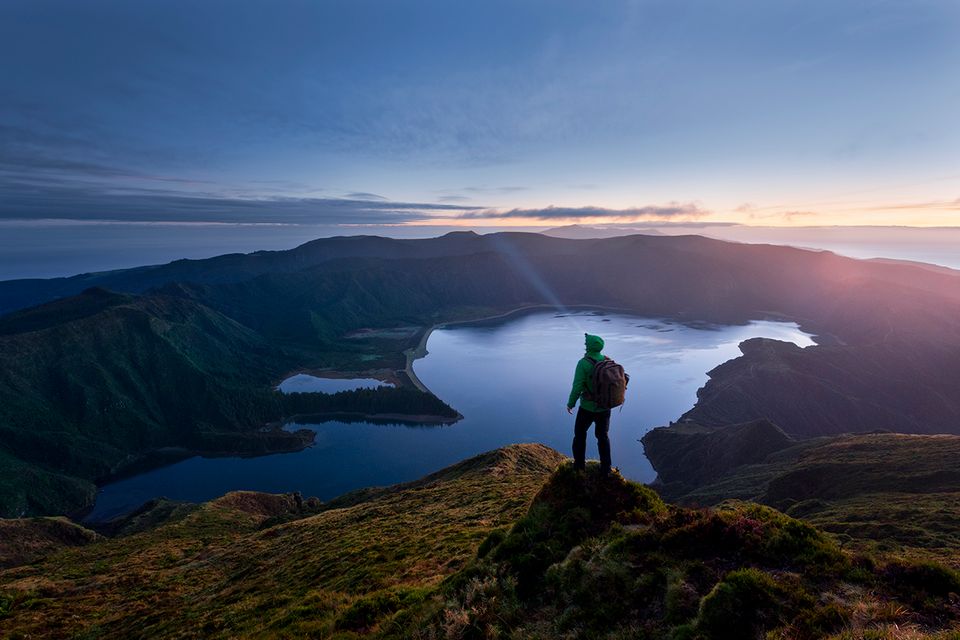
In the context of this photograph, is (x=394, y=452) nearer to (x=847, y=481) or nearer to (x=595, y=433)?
(x=847, y=481)

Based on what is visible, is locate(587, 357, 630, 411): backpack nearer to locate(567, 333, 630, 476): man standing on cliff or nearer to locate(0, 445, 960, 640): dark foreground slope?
locate(567, 333, 630, 476): man standing on cliff

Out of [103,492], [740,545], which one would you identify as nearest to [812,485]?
[740,545]

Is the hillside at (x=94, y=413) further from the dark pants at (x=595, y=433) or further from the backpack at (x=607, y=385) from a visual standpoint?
the backpack at (x=607, y=385)

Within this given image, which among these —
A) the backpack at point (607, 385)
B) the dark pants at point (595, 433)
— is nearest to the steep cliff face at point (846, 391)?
the dark pants at point (595, 433)

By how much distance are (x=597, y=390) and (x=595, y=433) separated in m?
2.15

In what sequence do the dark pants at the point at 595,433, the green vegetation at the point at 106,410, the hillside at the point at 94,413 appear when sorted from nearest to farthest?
1. the dark pants at the point at 595,433
2. the hillside at the point at 94,413
3. the green vegetation at the point at 106,410

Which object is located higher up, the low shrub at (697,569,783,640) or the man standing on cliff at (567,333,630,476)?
the man standing on cliff at (567,333,630,476)

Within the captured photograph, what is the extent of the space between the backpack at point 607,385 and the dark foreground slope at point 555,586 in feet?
11.1

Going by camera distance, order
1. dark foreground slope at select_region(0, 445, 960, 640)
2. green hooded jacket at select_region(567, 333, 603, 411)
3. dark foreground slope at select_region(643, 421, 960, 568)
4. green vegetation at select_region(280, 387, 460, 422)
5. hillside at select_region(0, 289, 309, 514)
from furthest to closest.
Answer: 1. green vegetation at select_region(280, 387, 460, 422)
2. hillside at select_region(0, 289, 309, 514)
3. dark foreground slope at select_region(643, 421, 960, 568)
4. green hooded jacket at select_region(567, 333, 603, 411)
5. dark foreground slope at select_region(0, 445, 960, 640)

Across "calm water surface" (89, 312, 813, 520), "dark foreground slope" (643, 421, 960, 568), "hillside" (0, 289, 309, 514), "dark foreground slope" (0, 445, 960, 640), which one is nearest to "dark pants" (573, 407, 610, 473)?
"dark foreground slope" (0, 445, 960, 640)


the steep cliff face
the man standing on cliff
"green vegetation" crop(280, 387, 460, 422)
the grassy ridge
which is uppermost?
the man standing on cliff

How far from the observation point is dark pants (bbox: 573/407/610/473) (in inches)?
544

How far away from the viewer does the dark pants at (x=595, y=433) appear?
45.3 ft

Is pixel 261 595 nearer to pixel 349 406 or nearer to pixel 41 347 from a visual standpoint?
pixel 349 406
